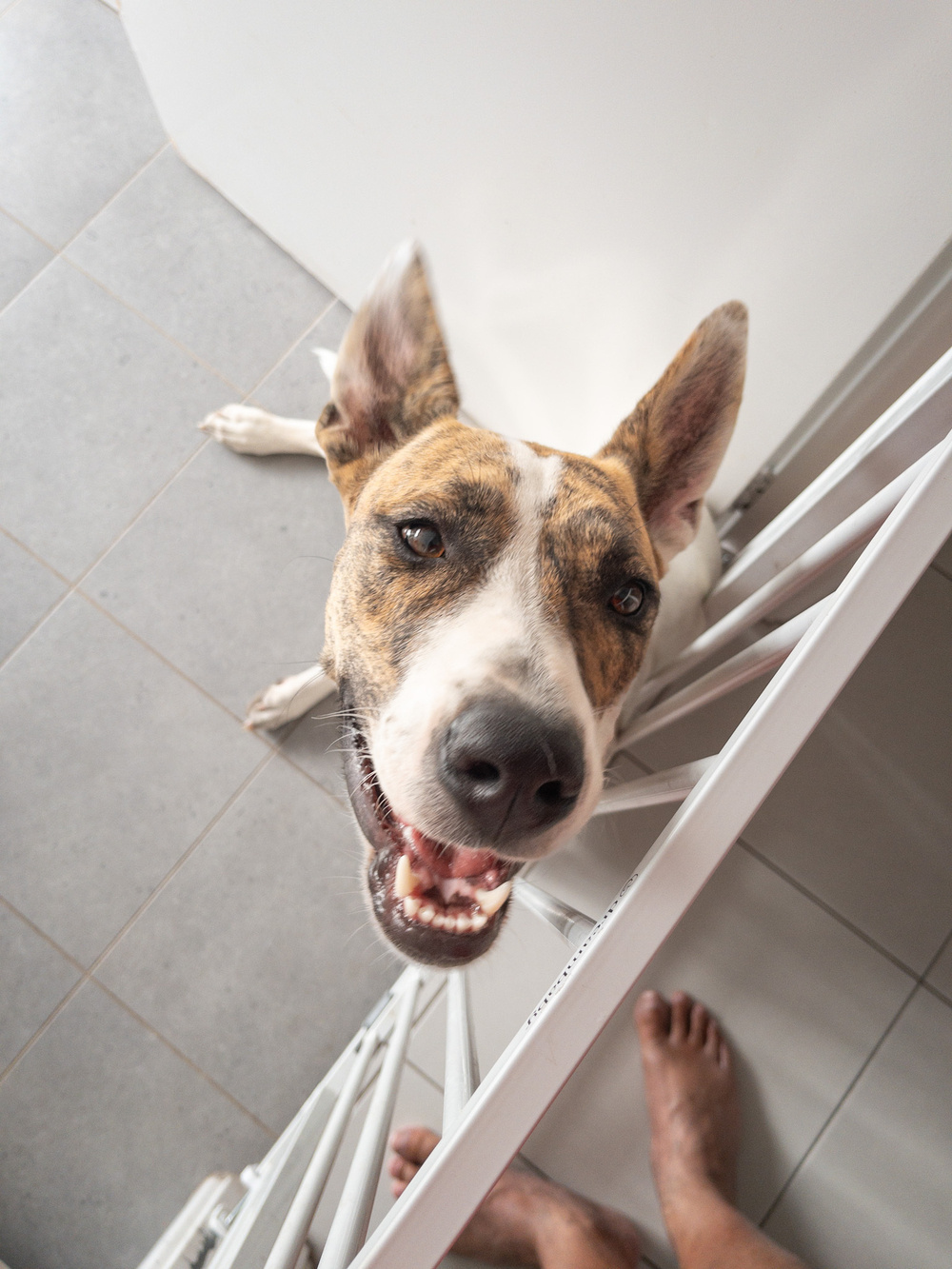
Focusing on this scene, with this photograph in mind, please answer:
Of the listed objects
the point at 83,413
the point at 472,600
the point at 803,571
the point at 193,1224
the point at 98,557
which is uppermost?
the point at 803,571

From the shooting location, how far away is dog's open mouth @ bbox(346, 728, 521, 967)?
1.36 metres

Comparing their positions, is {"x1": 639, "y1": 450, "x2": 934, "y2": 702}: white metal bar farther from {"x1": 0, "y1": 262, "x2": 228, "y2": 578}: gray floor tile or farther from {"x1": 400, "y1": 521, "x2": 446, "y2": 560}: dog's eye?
{"x1": 0, "y1": 262, "x2": 228, "y2": 578}: gray floor tile

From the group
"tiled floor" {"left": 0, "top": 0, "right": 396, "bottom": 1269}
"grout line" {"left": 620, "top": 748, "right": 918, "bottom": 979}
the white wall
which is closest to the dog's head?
the white wall

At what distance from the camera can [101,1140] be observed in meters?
2.57

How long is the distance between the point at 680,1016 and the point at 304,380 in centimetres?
293

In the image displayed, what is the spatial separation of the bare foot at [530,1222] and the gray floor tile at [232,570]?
5.62 ft

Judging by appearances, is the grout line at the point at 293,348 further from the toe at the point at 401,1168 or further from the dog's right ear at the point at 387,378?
the toe at the point at 401,1168

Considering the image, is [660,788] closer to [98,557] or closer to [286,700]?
[286,700]

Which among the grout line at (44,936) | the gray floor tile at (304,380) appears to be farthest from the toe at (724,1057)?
the gray floor tile at (304,380)

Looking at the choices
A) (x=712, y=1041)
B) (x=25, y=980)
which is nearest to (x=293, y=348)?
(x=25, y=980)

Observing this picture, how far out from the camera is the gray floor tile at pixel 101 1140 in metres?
2.51

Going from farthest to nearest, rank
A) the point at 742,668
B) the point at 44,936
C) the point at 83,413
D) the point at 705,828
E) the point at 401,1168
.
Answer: the point at 83,413 → the point at 44,936 → the point at 401,1168 → the point at 742,668 → the point at 705,828

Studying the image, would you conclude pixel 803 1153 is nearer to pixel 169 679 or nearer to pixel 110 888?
pixel 110 888

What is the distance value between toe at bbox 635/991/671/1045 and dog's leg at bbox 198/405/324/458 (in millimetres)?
2414
